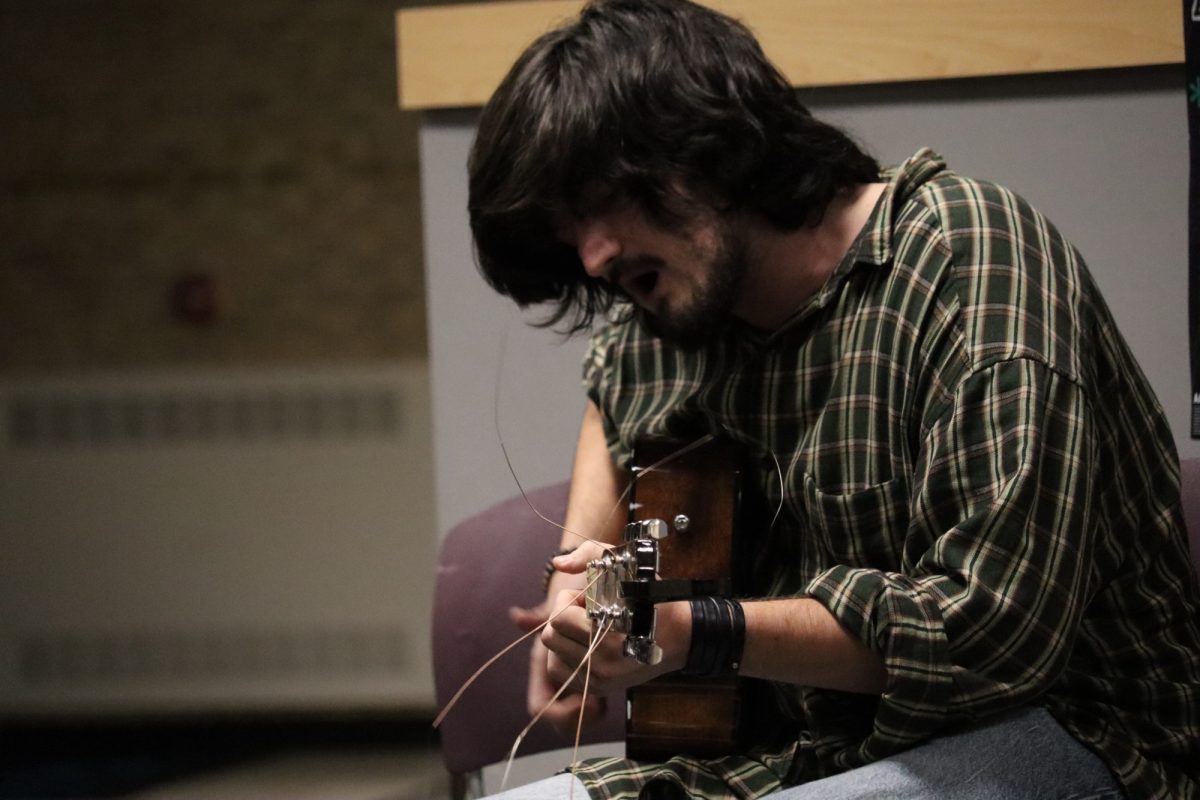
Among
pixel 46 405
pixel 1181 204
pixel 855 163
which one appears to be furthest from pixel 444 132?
pixel 46 405

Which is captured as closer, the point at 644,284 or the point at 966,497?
the point at 966,497

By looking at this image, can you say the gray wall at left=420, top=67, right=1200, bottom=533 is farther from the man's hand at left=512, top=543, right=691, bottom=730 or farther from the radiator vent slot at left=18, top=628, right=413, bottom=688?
the radiator vent slot at left=18, top=628, right=413, bottom=688

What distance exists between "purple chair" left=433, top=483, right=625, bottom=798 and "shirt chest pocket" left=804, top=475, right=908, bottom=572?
1.92ft

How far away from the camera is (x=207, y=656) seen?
417cm

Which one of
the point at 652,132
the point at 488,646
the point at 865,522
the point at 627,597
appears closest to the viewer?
the point at 627,597

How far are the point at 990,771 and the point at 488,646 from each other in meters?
0.83

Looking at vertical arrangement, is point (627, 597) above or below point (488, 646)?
above

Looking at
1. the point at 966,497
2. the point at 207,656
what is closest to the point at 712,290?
the point at 966,497

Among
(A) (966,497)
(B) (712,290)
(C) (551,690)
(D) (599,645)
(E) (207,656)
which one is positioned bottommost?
(E) (207,656)

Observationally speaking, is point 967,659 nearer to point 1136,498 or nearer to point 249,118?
point 1136,498

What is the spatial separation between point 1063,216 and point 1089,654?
0.82 metres

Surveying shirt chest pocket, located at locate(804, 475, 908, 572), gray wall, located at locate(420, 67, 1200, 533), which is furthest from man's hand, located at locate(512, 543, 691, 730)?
gray wall, located at locate(420, 67, 1200, 533)

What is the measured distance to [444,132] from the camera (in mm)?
2164

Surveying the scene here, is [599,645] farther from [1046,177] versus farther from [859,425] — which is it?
[1046,177]
